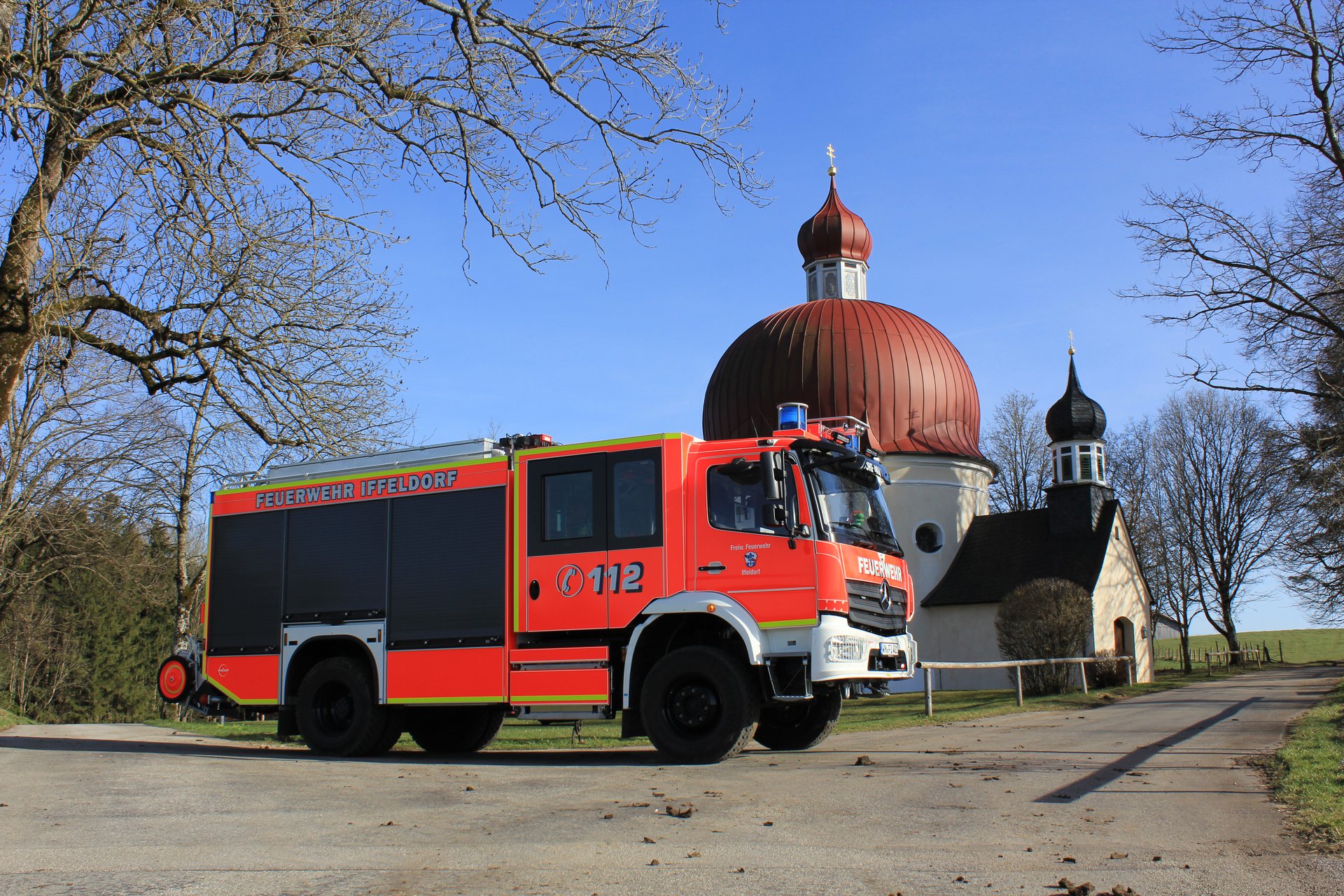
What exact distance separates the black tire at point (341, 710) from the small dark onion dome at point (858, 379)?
25.3 m

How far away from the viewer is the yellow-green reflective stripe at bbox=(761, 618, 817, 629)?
33.5 feet

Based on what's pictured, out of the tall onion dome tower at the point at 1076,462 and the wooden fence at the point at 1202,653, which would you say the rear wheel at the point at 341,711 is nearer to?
the tall onion dome tower at the point at 1076,462

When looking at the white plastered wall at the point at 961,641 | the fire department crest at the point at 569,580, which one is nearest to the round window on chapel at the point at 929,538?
the white plastered wall at the point at 961,641

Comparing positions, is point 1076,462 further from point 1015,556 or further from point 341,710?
point 341,710

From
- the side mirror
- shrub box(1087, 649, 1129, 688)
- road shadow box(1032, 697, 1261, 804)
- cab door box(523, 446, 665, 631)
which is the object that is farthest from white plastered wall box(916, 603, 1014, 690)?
the side mirror

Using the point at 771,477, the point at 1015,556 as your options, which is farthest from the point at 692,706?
the point at 1015,556

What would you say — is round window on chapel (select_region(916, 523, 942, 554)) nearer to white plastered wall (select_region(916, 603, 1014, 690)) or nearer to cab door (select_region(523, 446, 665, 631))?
white plastered wall (select_region(916, 603, 1014, 690))

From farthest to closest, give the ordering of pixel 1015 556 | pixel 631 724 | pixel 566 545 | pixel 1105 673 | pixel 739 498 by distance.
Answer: pixel 1015 556 < pixel 1105 673 < pixel 566 545 < pixel 631 724 < pixel 739 498

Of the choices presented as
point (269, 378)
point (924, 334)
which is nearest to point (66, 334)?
point (269, 378)

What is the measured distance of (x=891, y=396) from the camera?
38.0 m

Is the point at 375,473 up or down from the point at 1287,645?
up

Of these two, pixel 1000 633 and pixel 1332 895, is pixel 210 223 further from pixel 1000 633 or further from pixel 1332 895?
pixel 1000 633

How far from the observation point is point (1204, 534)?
52.0 metres

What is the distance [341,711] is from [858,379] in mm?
27531
